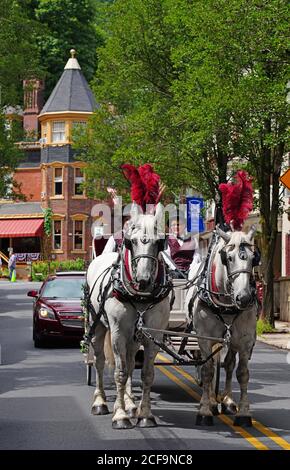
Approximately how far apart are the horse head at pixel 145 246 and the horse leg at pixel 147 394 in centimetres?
77

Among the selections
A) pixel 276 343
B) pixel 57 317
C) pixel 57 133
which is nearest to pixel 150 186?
pixel 57 317

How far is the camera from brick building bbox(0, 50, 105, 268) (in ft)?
254

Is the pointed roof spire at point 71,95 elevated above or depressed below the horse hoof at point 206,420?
above

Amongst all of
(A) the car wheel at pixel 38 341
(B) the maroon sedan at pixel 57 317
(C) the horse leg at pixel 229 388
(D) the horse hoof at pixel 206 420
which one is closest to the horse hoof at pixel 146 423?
(D) the horse hoof at pixel 206 420

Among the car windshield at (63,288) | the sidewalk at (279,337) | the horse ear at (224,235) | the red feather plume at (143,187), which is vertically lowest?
the sidewalk at (279,337)

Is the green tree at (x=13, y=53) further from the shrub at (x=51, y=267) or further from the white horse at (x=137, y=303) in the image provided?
the shrub at (x=51, y=267)

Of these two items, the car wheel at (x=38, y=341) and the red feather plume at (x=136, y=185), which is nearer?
the red feather plume at (x=136, y=185)

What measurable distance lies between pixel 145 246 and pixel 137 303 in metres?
0.73

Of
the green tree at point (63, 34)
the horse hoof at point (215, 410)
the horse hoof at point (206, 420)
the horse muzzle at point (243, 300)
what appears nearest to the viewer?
the horse muzzle at point (243, 300)

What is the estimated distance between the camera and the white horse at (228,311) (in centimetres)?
1165

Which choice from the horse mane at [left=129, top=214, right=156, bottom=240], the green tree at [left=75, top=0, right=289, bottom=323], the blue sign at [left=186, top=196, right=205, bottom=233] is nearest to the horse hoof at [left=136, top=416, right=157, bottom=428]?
the horse mane at [left=129, top=214, right=156, bottom=240]

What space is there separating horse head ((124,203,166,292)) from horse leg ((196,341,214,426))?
1034mm

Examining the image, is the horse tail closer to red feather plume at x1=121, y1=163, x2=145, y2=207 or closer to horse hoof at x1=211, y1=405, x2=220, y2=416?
horse hoof at x1=211, y1=405, x2=220, y2=416
